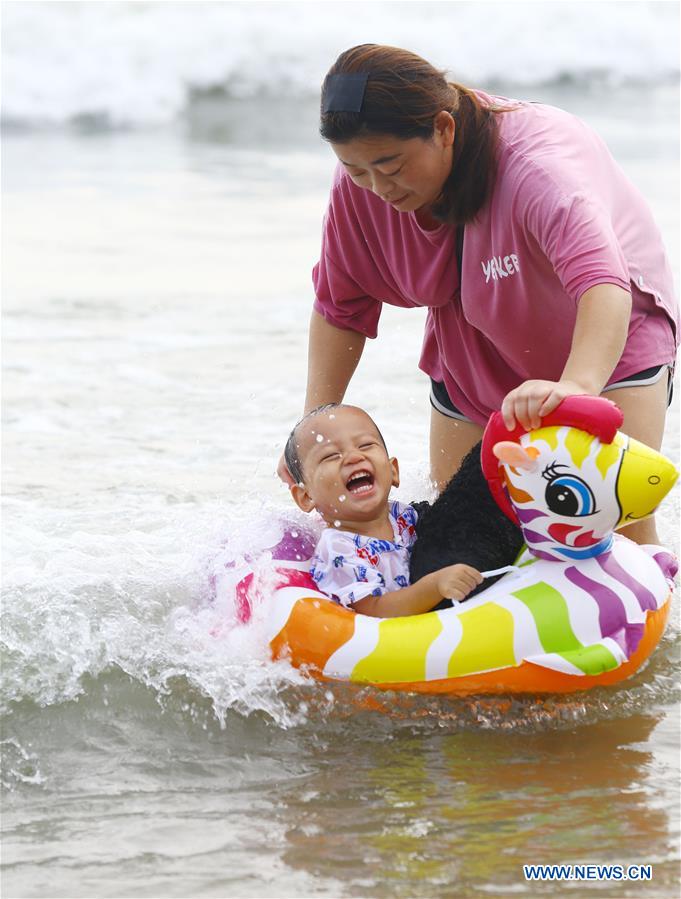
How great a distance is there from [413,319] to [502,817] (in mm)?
5403

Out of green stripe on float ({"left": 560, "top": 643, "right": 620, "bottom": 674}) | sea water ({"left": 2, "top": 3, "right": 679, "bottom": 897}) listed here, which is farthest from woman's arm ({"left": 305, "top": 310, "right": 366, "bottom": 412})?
green stripe on float ({"left": 560, "top": 643, "right": 620, "bottom": 674})

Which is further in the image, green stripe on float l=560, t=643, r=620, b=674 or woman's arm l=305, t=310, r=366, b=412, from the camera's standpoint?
woman's arm l=305, t=310, r=366, b=412

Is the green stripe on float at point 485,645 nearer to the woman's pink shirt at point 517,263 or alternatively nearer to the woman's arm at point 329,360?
the woman's pink shirt at point 517,263

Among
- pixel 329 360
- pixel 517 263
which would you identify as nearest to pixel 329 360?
pixel 329 360

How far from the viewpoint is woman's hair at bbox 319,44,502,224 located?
3111mm

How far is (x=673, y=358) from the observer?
348cm

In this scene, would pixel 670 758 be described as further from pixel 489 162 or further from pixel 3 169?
pixel 3 169

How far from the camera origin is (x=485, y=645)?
3.24 meters

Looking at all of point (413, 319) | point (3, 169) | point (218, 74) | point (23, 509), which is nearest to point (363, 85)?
point (23, 509)

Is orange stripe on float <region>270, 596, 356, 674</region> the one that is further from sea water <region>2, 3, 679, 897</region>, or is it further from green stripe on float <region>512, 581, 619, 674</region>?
green stripe on float <region>512, 581, 619, 674</region>

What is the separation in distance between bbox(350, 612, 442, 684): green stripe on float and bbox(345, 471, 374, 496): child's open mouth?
42cm

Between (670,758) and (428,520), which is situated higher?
(428,520)

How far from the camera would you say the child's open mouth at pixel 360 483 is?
3.55 metres
